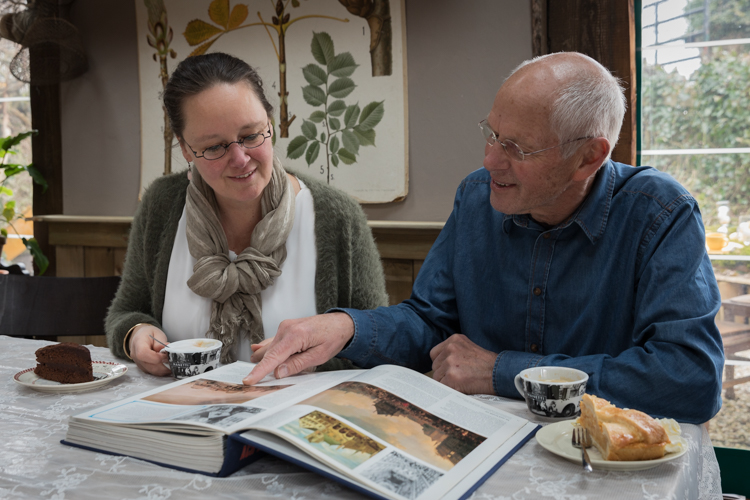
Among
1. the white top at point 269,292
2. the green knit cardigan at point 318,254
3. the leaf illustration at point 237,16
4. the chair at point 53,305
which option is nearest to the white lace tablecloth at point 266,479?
the white top at point 269,292

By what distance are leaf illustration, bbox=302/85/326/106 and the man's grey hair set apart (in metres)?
1.45

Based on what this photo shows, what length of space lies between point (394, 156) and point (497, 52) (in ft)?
1.78

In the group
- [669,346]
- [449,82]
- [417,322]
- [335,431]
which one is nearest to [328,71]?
[449,82]

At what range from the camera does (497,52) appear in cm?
221

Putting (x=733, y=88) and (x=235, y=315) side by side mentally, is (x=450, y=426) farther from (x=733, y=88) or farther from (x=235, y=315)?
(x=733, y=88)

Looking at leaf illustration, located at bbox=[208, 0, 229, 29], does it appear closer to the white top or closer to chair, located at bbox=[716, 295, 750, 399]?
the white top

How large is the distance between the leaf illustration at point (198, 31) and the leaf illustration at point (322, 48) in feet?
1.58

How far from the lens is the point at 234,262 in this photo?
150cm

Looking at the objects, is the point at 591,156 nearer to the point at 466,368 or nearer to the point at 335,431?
the point at 466,368

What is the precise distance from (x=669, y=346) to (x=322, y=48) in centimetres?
192

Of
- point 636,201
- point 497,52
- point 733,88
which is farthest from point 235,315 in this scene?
point 733,88

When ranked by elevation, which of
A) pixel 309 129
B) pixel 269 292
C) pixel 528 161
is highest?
pixel 309 129

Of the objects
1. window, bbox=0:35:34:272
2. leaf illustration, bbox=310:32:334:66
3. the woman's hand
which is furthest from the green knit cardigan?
window, bbox=0:35:34:272

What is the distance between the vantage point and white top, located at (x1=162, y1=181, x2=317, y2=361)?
1.52 meters
